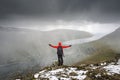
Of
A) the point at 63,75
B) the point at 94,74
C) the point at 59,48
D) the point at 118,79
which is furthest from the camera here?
the point at 59,48

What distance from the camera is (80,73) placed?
20.3m

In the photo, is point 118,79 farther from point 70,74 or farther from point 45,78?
point 45,78

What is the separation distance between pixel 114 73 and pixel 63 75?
549cm

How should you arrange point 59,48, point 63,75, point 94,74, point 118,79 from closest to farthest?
point 118,79 → point 94,74 → point 63,75 → point 59,48

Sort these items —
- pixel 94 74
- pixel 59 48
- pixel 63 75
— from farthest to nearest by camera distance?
pixel 59 48, pixel 63 75, pixel 94 74

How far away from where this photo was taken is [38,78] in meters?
20.4

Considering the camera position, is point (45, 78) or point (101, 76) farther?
point (45, 78)

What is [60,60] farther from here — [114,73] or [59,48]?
[114,73]

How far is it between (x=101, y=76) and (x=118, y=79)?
1.67 meters

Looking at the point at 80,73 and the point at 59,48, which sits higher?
the point at 59,48

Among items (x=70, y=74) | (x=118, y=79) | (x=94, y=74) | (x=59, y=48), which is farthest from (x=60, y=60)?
(x=118, y=79)

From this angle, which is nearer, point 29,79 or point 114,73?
point 114,73

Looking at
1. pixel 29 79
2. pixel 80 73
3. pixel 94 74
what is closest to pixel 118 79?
pixel 94 74

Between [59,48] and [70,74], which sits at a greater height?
[59,48]
